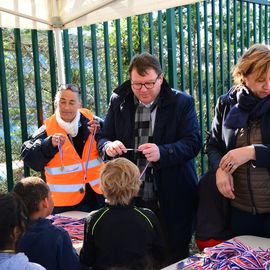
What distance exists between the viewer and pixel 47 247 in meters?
→ 2.18

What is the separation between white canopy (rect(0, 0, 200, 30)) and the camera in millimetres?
3248

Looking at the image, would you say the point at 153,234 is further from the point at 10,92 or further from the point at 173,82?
the point at 10,92

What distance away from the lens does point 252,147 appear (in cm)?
248

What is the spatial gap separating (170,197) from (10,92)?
12.2ft

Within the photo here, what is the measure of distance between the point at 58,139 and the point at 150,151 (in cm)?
71

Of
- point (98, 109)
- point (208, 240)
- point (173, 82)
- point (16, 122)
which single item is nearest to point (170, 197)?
point (208, 240)

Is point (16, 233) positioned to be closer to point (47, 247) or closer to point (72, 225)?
point (47, 247)

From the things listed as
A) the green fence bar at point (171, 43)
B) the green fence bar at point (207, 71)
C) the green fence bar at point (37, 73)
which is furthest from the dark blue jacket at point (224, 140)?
the green fence bar at point (207, 71)

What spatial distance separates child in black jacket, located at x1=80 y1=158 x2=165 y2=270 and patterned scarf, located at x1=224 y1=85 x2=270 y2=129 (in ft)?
2.05

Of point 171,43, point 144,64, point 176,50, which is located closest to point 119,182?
point 144,64

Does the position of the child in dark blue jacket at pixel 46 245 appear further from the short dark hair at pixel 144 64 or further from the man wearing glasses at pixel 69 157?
the short dark hair at pixel 144 64

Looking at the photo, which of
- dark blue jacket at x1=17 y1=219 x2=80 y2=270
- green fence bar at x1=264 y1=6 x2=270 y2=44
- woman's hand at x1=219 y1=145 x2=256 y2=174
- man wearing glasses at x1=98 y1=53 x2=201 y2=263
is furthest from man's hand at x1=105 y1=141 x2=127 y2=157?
green fence bar at x1=264 y1=6 x2=270 y2=44

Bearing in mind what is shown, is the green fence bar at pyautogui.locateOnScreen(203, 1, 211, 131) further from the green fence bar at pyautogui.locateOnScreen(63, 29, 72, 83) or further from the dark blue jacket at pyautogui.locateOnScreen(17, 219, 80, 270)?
the dark blue jacket at pyautogui.locateOnScreen(17, 219, 80, 270)

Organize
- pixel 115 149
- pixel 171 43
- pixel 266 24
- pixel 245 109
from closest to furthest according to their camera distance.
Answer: pixel 245 109, pixel 115 149, pixel 171 43, pixel 266 24
